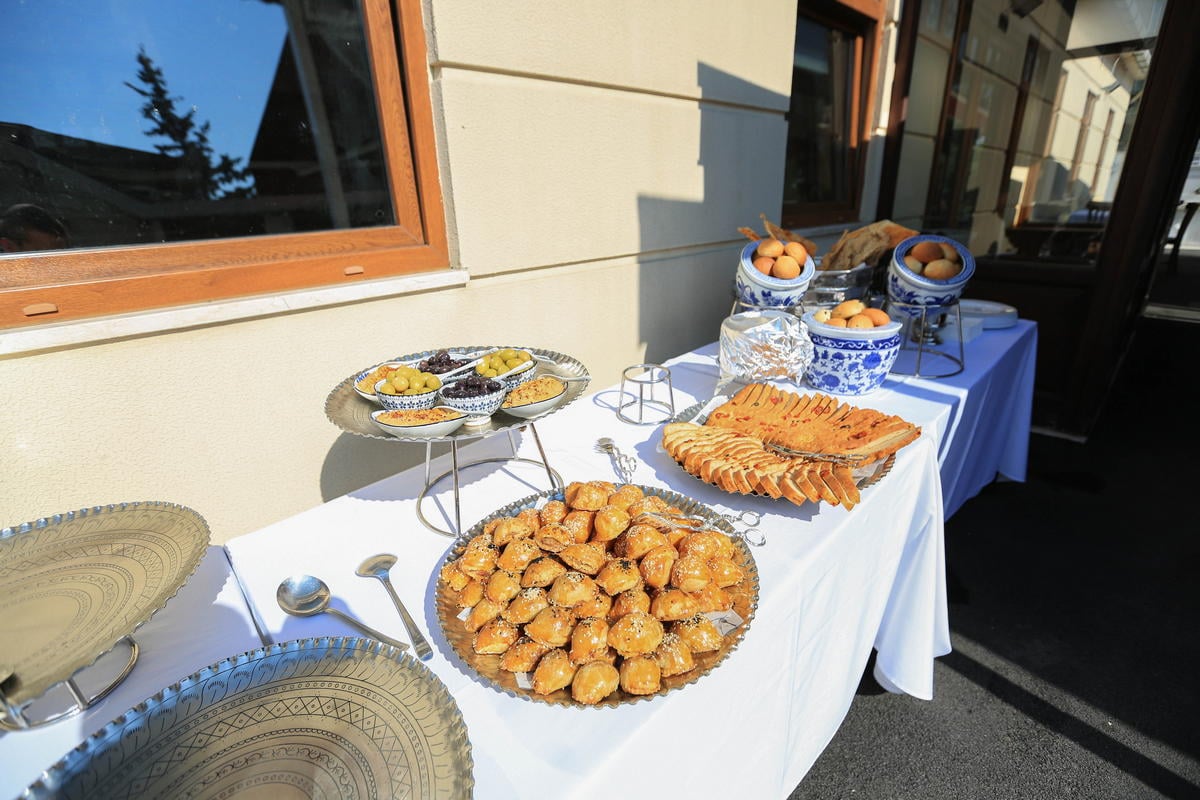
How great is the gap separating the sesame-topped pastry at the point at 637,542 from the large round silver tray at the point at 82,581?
24.5 inches

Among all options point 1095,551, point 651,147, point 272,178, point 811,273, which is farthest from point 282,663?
point 1095,551

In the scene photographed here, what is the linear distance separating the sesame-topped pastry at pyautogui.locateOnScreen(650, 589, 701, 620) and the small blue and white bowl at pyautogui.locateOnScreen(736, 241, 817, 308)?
136cm

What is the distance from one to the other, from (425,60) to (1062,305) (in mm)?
3775

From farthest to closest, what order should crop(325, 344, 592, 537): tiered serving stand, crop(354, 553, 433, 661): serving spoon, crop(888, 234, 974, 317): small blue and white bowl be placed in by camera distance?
crop(888, 234, 974, 317): small blue and white bowl → crop(325, 344, 592, 537): tiered serving stand → crop(354, 553, 433, 661): serving spoon

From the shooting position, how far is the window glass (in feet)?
3.77

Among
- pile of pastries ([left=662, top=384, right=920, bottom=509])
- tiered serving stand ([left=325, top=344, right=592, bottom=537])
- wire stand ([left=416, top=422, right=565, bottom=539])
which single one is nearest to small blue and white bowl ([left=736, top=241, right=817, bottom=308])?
pile of pastries ([left=662, top=384, right=920, bottom=509])

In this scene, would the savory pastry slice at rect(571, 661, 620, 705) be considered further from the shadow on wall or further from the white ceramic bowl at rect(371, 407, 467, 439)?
the shadow on wall

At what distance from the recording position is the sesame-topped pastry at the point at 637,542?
2.65 feet

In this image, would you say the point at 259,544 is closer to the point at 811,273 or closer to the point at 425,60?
the point at 425,60

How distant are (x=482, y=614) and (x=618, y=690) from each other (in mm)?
215

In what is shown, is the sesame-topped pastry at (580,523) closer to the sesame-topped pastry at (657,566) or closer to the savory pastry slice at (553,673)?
the sesame-topped pastry at (657,566)

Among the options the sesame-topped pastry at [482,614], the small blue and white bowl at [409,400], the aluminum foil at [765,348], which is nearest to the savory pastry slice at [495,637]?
the sesame-topped pastry at [482,614]

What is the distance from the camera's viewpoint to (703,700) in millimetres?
725

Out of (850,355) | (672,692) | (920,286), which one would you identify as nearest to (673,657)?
(672,692)
